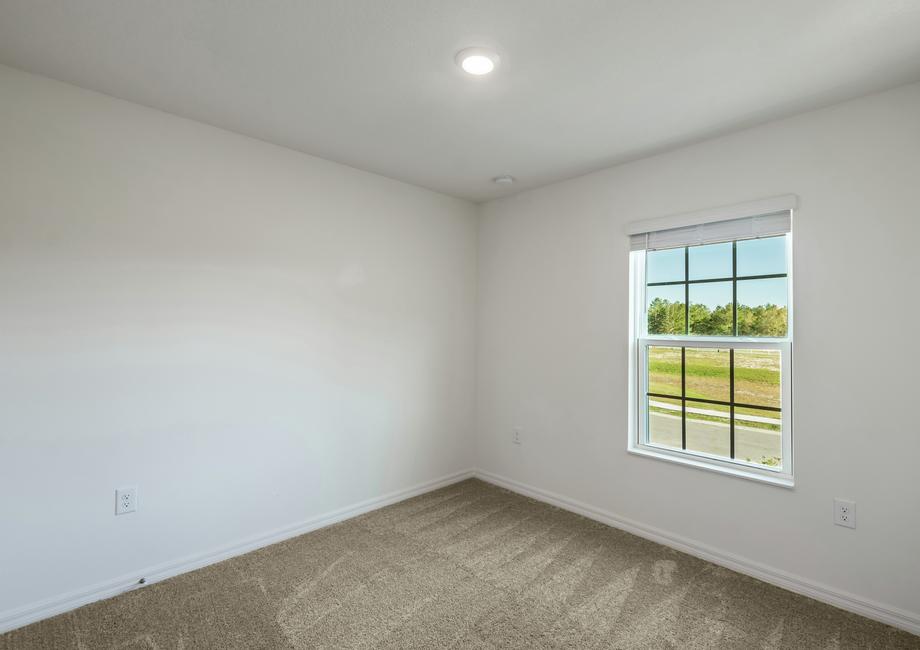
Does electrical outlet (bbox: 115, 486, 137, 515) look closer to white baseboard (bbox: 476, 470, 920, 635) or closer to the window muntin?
white baseboard (bbox: 476, 470, 920, 635)

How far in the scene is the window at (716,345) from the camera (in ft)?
8.24

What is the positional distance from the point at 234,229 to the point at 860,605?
3638mm

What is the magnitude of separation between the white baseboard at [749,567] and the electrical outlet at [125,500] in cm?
252

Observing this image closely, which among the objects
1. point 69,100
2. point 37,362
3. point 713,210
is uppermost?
point 69,100

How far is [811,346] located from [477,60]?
2081 millimetres

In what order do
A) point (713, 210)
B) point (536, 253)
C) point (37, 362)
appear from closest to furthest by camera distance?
point (37, 362) < point (713, 210) < point (536, 253)

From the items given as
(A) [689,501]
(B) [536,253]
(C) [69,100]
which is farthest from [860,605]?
(C) [69,100]

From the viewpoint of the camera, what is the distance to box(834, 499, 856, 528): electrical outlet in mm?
2197

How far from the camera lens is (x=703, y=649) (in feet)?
6.32

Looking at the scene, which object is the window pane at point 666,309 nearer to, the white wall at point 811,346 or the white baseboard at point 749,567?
the white wall at point 811,346

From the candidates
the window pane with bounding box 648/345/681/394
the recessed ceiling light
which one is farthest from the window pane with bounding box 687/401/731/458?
the recessed ceiling light

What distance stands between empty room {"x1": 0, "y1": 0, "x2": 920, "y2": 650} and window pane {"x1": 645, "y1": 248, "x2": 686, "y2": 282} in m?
0.02

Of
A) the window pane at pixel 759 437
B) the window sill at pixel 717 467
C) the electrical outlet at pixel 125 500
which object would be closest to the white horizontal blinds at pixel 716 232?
the window pane at pixel 759 437

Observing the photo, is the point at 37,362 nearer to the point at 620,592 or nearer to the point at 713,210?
the point at 620,592
